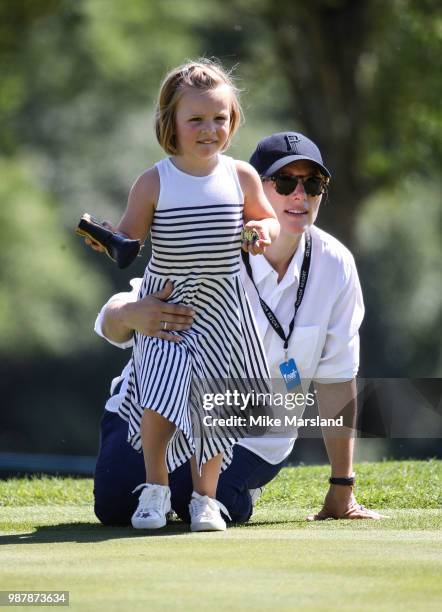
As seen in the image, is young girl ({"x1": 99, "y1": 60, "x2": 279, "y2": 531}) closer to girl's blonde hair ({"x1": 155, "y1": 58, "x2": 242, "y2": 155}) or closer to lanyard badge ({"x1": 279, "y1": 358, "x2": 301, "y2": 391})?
girl's blonde hair ({"x1": 155, "y1": 58, "x2": 242, "y2": 155})

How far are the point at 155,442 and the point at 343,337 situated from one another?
2.96 ft

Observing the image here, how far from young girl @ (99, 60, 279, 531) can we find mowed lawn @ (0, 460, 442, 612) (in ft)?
0.71

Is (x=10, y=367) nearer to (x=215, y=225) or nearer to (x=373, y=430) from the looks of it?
(x=373, y=430)

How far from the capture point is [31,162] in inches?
609

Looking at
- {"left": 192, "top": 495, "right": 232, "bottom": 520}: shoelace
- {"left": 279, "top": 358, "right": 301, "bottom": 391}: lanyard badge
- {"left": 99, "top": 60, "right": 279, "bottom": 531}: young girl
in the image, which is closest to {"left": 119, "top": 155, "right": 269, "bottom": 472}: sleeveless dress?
{"left": 99, "top": 60, "right": 279, "bottom": 531}: young girl

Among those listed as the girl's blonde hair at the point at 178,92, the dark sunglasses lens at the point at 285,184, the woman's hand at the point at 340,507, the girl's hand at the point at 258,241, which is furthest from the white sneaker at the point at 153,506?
the dark sunglasses lens at the point at 285,184

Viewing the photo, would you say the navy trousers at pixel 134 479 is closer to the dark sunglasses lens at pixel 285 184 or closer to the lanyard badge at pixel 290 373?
the lanyard badge at pixel 290 373

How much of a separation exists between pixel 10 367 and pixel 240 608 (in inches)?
425

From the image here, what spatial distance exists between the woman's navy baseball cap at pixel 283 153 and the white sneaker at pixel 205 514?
1.16 metres

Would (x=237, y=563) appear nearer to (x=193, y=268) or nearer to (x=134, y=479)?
(x=193, y=268)

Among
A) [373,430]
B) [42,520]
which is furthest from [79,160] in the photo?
[42,520]

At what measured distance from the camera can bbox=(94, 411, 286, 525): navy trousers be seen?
4168 millimetres

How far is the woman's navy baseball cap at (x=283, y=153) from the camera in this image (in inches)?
168

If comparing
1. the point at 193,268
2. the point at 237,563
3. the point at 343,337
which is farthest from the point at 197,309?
the point at 237,563
